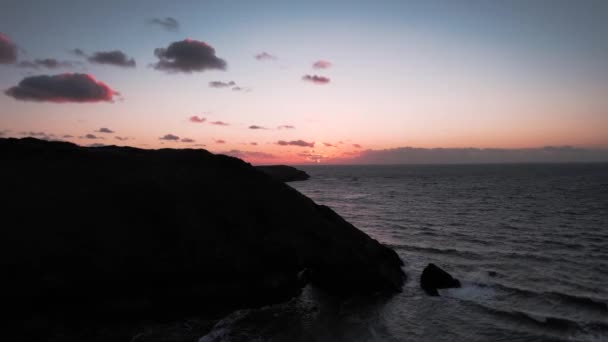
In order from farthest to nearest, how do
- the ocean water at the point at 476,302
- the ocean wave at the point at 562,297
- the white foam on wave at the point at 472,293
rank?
the white foam on wave at the point at 472,293, the ocean wave at the point at 562,297, the ocean water at the point at 476,302

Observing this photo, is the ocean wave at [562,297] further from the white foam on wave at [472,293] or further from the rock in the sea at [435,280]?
the rock in the sea at [435,280]

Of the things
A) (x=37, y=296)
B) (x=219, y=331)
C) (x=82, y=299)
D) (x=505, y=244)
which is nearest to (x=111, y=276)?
(x=82, y=299)

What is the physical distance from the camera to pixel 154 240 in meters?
15.9

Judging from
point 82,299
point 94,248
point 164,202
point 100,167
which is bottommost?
point 82,299

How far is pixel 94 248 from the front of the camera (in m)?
14.8

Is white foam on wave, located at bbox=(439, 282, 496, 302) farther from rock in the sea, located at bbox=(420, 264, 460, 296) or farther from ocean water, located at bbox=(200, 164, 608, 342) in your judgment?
rock in the sea, located at bbox=(420, 264, 460, 296)

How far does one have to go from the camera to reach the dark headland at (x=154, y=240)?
13836 mm

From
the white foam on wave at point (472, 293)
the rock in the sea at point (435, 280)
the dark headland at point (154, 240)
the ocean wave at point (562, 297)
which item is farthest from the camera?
the rock in the sea at point (435, 280)

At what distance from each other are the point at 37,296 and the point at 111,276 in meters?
2.46

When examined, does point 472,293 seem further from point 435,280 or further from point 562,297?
point 562,297

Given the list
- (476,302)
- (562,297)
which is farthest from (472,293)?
(562,297)

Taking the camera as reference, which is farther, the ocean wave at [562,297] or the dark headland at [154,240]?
the ocean wave at [562,297]

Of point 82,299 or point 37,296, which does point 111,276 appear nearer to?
point 82,299

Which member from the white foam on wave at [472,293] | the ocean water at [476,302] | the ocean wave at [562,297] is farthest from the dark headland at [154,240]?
the ocean wave at [562,297]
